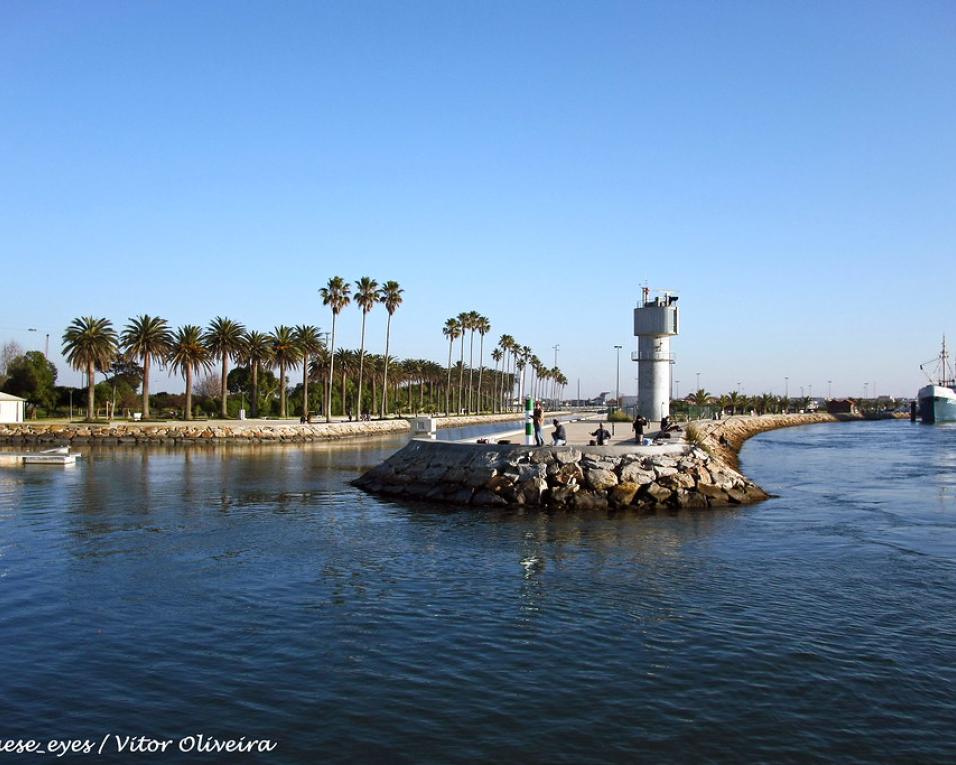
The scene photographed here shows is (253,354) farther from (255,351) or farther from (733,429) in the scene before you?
(733,429)

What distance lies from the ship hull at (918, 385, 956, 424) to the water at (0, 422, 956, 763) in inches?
5332

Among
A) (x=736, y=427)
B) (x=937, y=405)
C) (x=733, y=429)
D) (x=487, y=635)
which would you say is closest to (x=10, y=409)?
(x=733, y=429)

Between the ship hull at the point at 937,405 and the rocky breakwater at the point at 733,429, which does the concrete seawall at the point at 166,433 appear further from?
the ship hull at the point at 937,405

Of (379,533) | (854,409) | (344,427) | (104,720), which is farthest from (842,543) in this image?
(854,409)

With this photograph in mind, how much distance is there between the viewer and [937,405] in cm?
14275

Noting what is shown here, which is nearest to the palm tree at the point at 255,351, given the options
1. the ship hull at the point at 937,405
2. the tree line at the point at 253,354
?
the tree line at the point at 253,354

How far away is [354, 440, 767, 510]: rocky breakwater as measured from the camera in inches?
1100

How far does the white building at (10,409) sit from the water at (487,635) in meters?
Result: 54.0

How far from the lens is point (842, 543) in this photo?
69.8 ft

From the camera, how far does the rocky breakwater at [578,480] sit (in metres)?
27.9

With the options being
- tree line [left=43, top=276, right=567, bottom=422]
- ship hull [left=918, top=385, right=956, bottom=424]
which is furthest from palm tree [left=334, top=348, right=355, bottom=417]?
ship hull [left=918, top=385, right=956, bottom=424]

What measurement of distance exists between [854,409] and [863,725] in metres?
Answer: 205

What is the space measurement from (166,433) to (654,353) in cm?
4311

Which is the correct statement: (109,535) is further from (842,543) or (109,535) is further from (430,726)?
(842,543)
